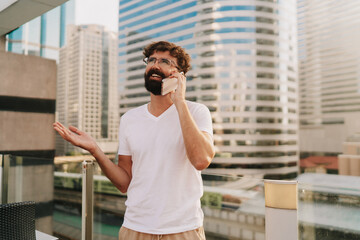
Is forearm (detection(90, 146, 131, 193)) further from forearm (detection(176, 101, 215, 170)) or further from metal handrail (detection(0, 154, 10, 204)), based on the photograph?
metal handrail (detection(0, 154, 10, 204))

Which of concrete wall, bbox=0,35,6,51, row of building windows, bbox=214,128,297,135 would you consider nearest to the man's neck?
concrete wall, bbox=0,35,6,51

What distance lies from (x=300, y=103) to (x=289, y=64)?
13.9 meters

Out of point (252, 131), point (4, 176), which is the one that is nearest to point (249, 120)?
point (252, 131)

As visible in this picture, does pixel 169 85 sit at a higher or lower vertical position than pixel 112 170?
higher

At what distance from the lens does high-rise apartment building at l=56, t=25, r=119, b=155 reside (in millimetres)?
86000

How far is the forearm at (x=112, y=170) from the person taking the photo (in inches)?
41.8

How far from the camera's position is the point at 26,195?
3482 mm

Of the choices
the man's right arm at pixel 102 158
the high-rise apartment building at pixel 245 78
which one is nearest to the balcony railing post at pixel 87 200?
the man's right arm at pixel 102 158

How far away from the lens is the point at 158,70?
3.47 feet

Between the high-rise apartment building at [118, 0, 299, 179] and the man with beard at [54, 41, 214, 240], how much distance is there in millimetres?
64844

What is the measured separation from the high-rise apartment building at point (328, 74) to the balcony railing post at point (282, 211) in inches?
2786

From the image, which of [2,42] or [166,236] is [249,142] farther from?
[166,236]

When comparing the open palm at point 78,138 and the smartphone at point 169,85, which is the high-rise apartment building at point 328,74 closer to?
the smartphone at point 169,85

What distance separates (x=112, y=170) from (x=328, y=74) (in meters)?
87.6
